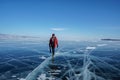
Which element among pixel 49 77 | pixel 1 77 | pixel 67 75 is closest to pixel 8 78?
pixel 1 77

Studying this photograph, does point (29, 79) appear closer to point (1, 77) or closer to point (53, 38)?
point (1, 77)

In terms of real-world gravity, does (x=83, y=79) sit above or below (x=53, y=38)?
below

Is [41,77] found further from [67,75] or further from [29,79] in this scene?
[67,75]

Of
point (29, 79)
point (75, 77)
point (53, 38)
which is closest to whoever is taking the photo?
Answer: point (29, 79)

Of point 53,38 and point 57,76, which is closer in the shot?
point 57,76

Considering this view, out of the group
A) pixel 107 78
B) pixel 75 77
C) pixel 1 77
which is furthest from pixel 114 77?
pixel 1 77

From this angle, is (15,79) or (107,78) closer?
(15,79)

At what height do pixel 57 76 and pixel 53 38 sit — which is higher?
pixel 53 38

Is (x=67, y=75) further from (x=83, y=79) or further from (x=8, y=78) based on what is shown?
(x=8, y=78)

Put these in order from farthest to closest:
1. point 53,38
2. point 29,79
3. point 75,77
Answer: point 53,38, point 75,77, point 29,79
